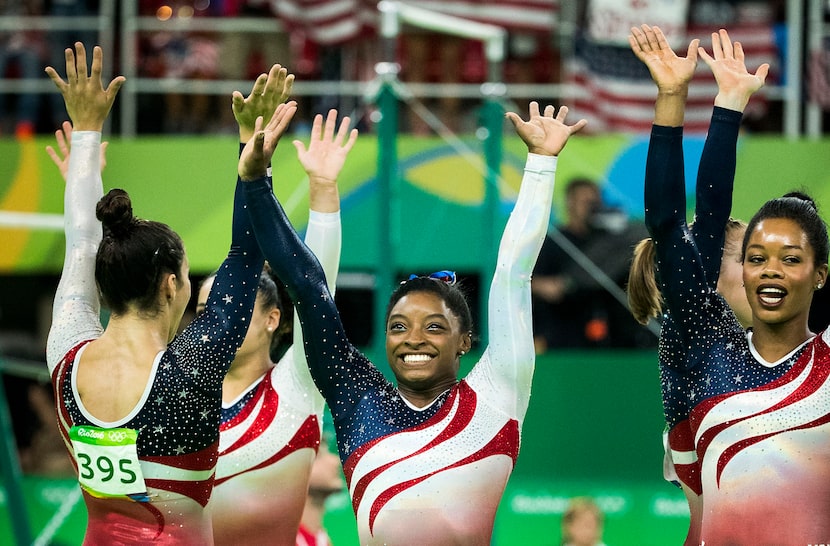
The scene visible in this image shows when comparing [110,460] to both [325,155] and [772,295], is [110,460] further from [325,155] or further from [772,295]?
[772,295]

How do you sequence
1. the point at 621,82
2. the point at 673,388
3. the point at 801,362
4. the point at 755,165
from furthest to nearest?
the point at 621,82, the point at 755,165, the point at 673,388, the point at 801,362

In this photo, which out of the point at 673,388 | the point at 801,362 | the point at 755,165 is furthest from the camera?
the point at 755,165

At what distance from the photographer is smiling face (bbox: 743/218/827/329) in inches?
115

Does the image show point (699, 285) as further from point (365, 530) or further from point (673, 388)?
point (365, 530)

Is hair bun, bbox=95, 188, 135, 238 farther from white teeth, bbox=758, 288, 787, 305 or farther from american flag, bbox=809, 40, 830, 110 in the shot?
american flag, bbox=809, 40, 830, 110

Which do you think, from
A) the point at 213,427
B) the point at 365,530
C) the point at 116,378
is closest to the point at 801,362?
the point at 365,530

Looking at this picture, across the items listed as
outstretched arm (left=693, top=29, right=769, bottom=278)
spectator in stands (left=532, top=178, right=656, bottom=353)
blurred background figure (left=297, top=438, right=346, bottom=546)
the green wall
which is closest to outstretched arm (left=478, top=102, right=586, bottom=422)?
outstretched arm (left=693, top=29, right=769, bottom=278)

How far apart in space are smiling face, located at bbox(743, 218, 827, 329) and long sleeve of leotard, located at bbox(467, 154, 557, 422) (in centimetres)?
51

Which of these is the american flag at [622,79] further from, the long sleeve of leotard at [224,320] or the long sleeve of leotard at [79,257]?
the long sleeve of leotard at [224,320]

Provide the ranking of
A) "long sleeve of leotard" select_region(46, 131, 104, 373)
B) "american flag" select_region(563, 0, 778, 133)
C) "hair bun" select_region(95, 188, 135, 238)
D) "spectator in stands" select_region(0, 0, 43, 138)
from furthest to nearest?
"spectator in stands" select_region(0, 0, 43, 138), "american flag" select_region(563, 0, 778, 133), "long sleeve of leotard" select_region(46, 131, 104, 373), "hair bun" select_region(95, 188, 135, 238)

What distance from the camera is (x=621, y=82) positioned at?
7777 millimetres

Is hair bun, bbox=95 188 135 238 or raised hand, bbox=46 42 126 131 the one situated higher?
raised hand, bbox=46 42 126 131

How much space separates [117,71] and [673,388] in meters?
5.87

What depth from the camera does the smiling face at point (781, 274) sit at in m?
2.93
